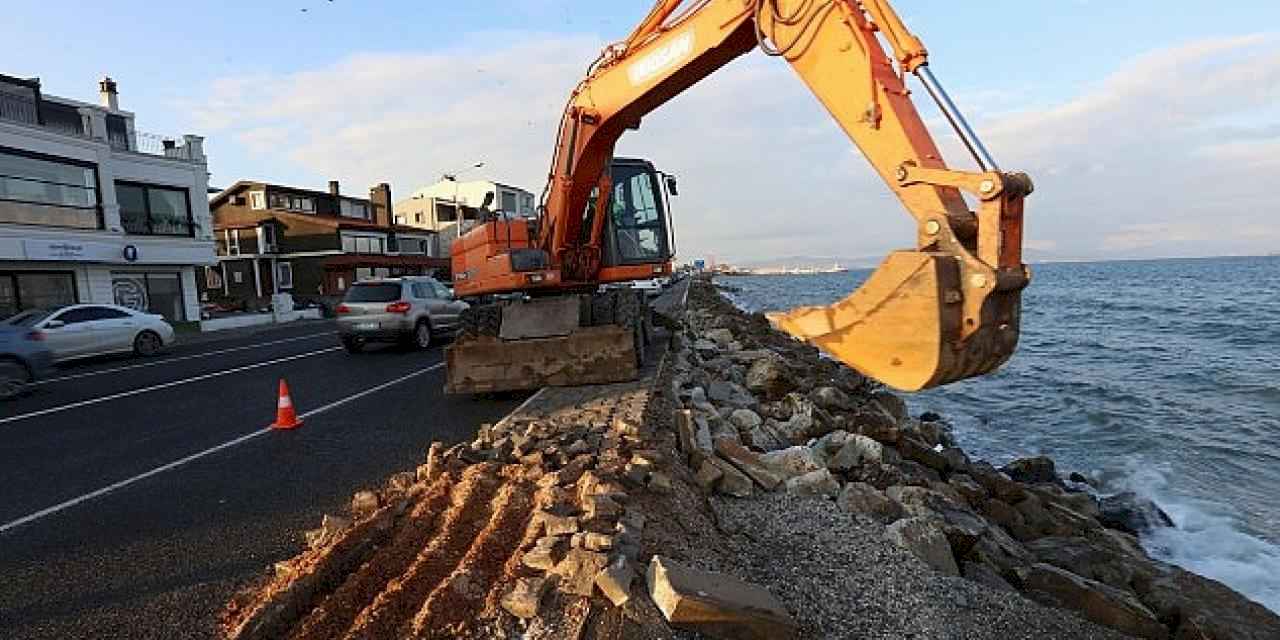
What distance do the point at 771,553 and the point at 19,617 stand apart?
4.43m

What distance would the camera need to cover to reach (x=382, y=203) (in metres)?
57.0

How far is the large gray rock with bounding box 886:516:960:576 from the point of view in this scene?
14.9 ft

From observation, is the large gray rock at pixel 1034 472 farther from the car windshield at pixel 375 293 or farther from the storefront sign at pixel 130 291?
the storefront sign at pixel 130 291

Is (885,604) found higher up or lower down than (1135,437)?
higher up

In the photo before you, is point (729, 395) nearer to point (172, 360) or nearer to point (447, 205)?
point (172, 360)

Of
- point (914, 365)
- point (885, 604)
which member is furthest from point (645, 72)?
point (885, 604)

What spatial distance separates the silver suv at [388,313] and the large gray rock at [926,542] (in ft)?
39.1

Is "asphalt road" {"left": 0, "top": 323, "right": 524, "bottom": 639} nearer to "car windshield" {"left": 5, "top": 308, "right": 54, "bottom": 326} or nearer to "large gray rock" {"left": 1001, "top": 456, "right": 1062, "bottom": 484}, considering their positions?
"car windshield" {"left": 5, "top": 308, "right": 54, "bottom": 326}

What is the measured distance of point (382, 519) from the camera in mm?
4301

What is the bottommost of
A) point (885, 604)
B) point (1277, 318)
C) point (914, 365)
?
point (1277, 318)

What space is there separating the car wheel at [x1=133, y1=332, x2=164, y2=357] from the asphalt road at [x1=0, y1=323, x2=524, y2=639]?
488 cm

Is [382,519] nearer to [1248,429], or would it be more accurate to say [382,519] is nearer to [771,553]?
[771,553]

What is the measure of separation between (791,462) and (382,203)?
57247 millimetres

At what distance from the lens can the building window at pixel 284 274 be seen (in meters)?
45.6
